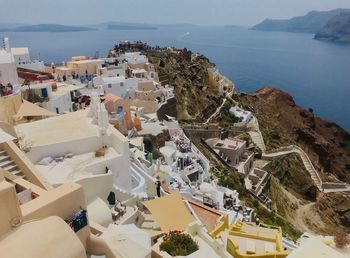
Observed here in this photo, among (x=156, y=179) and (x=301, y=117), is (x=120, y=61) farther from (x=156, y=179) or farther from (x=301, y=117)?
(x=301, y=117)

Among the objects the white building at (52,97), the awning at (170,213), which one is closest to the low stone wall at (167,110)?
the white building at (52,97)

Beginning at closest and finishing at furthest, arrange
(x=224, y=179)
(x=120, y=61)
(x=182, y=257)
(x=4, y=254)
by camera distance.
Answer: (x=4, y=254) < (x=182, y=257) < (x=224, y=179) < (x=120, y=61)

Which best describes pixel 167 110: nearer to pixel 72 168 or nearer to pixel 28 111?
pixel 28 111

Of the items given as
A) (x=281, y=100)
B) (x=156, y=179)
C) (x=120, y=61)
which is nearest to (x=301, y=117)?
(x=281, y=100)

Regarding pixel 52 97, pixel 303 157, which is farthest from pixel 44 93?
pixel 303 157

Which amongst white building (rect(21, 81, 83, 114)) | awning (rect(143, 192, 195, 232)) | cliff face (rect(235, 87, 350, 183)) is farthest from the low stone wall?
awning (rect(143, 192, 195, 232))
